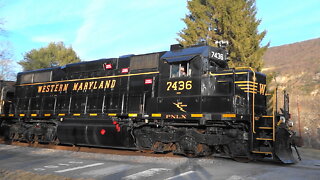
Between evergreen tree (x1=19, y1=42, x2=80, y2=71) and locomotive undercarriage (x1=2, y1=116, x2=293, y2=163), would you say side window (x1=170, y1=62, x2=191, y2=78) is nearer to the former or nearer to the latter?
locomotive undercarriage (x1=2, y1=116, x2=293, y2=163)

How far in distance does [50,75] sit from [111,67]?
179 inches

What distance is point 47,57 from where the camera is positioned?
38.2 m

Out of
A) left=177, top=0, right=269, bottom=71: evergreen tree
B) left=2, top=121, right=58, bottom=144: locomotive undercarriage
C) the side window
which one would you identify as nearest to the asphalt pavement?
the side window

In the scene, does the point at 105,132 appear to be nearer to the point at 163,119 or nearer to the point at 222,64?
the point at 163,119

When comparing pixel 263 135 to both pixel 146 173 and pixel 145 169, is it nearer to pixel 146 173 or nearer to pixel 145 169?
pixel 145 169

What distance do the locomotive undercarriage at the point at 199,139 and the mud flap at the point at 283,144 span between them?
92 cm

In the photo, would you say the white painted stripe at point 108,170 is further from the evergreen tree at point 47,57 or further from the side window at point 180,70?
the evergreen tree at point 47,57

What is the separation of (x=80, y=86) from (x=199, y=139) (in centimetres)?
695

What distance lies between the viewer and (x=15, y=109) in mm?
15984

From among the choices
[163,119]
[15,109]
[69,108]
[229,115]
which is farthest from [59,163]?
[15,109]

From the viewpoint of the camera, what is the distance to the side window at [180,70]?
9.84 metres

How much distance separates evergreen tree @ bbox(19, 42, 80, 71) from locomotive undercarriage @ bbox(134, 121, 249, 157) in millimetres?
30463

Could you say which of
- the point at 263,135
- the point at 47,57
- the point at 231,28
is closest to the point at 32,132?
the point at 263,135

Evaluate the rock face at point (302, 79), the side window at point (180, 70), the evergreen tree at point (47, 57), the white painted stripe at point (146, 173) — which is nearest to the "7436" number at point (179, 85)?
the side window at point (180, 70)
